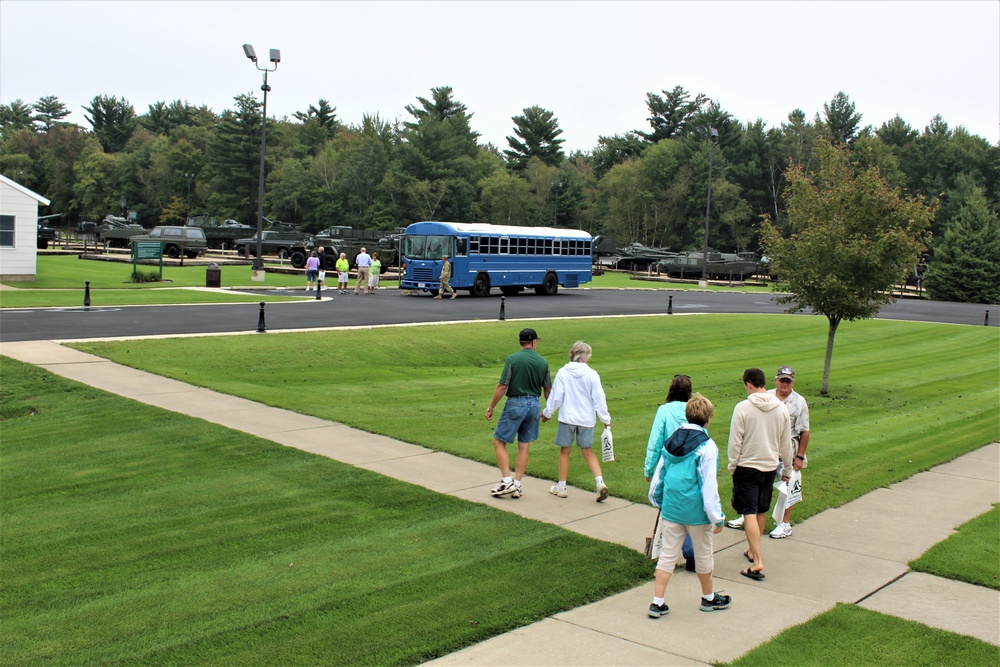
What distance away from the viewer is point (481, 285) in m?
38.7

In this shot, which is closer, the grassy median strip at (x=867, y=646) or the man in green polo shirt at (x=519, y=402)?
the grassy median strip at (x=867, y=646)

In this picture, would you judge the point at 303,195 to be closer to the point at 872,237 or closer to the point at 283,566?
the point at 872,237

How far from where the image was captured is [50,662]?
240 inches

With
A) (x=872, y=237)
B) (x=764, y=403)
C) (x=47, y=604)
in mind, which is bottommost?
(x=47, y=604)

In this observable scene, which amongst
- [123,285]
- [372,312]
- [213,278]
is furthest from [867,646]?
[123,285]

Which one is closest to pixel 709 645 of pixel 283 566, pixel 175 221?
pixel 283 566

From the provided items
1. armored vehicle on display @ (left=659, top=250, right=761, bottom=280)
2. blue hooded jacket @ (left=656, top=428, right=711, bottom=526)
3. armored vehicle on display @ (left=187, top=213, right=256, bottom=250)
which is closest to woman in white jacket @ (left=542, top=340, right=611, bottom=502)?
blue hooded jacket @ (left=656, top=428, right=711, bottom=526)

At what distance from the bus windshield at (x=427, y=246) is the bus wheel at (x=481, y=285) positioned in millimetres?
1754

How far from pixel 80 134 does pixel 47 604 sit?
13197cm

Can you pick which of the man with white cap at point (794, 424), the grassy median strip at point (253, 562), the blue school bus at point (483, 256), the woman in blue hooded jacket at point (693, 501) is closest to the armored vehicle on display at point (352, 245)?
the blue school bus at point (483, 256)

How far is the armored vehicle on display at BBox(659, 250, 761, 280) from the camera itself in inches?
2440

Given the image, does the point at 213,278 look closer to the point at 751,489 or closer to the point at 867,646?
the point at 751,489

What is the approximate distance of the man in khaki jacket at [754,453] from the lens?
Result: 8141 millimetres

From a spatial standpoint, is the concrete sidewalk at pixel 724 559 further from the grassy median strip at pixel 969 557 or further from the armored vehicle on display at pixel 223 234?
the armored vehicle on display at pixel 223 234
